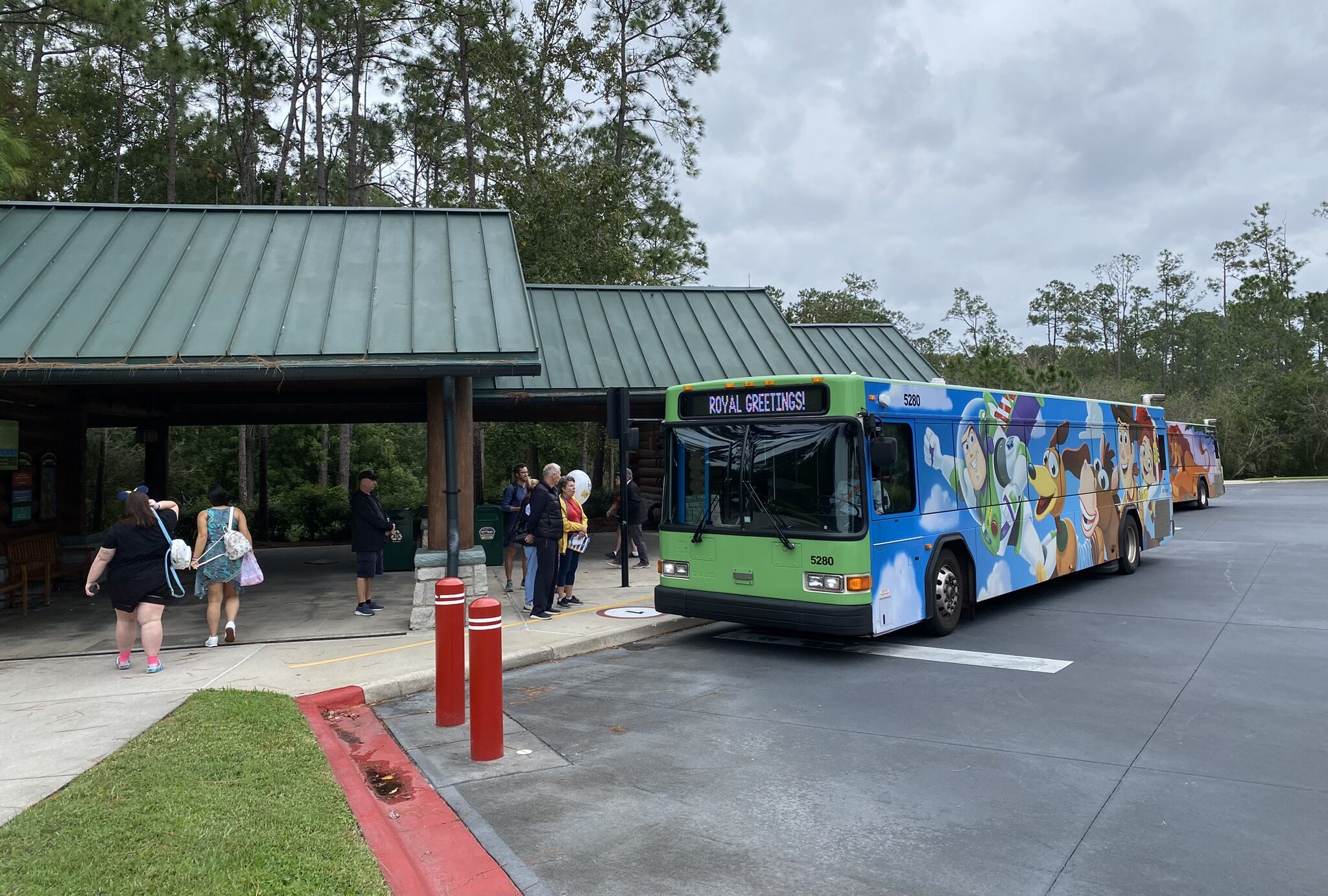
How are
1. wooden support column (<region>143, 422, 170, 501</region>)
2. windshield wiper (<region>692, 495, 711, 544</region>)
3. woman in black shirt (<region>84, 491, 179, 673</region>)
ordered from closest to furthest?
woman in black shirt (<region>84, 491, 179, 673</region>), windshield wiper (<region>692, 495, 711, 544</region>), wooden support column (<region>143, 422, 170, 501</region>)

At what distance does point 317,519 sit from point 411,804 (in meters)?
17.8

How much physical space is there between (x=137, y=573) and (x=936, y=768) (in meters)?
6.91

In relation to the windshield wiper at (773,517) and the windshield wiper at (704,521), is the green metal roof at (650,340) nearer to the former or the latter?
the windshield wiper at (704,521)

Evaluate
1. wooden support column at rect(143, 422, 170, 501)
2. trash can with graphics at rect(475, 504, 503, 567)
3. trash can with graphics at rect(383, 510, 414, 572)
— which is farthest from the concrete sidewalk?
wooden support column at rect(143, 422, 170, 501)

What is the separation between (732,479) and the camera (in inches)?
357

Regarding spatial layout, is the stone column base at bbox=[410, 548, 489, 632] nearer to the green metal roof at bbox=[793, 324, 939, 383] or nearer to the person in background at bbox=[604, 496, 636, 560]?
the person in background at bbox=[604, 496, 636, 560]

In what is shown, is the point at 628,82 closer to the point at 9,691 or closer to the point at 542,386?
the point at 542,386

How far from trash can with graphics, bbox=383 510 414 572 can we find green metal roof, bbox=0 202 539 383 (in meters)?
5.36

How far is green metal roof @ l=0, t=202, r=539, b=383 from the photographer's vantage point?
9086mm

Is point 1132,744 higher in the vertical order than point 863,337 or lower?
lower

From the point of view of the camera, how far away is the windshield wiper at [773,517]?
856 cm

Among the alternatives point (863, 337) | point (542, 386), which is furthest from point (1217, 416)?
point (542, 386)

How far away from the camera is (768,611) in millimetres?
8664

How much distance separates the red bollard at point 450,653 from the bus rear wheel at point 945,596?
498 cm
